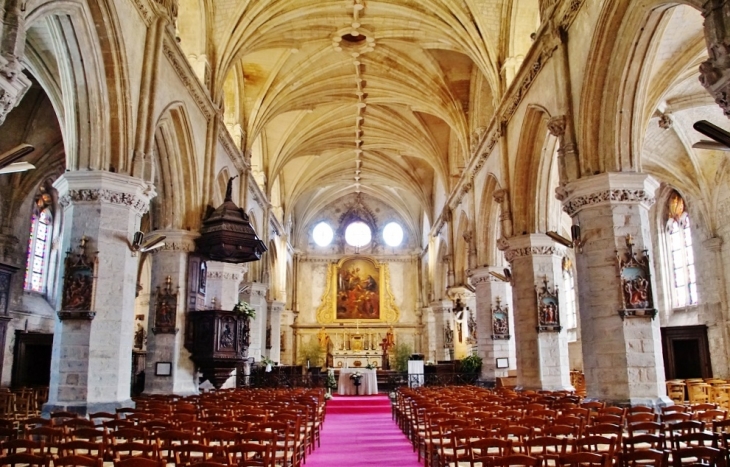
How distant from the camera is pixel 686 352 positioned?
19953 millimetres

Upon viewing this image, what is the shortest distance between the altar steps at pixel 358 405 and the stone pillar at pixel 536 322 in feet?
18.5

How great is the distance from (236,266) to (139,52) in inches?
352

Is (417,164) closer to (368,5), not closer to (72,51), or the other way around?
(368,5)

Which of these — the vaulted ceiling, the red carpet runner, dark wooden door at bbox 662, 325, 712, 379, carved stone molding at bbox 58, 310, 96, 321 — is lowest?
the red carpet runner

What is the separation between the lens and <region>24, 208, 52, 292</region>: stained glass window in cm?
2059

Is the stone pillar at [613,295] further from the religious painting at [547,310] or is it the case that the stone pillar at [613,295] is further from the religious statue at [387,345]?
the religious statue at [387,345]

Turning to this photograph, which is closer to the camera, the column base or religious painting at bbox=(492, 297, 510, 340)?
the column base

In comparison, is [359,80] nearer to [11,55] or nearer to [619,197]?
[619,197]

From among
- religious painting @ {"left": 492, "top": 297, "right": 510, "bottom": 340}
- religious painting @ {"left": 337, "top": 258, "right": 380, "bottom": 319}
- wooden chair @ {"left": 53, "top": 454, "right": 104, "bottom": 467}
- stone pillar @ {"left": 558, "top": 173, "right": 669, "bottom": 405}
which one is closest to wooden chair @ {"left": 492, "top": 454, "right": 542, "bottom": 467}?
wooden chair @ {"left": 53, "top": 454, "right": 104, "bottom": 467}

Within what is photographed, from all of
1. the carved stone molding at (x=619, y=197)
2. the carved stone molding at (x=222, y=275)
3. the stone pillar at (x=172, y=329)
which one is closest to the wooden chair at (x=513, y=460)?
the carved stone molding at (x=619, y=197)

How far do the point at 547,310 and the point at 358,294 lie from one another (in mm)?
25937

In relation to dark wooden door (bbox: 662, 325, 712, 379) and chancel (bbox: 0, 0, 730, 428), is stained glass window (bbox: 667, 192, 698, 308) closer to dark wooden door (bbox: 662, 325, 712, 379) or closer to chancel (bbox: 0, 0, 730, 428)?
chancel (bbox: 0, 0, 730, 428)

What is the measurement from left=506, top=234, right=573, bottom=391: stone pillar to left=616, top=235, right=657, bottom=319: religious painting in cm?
500

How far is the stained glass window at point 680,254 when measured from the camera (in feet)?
67.8
